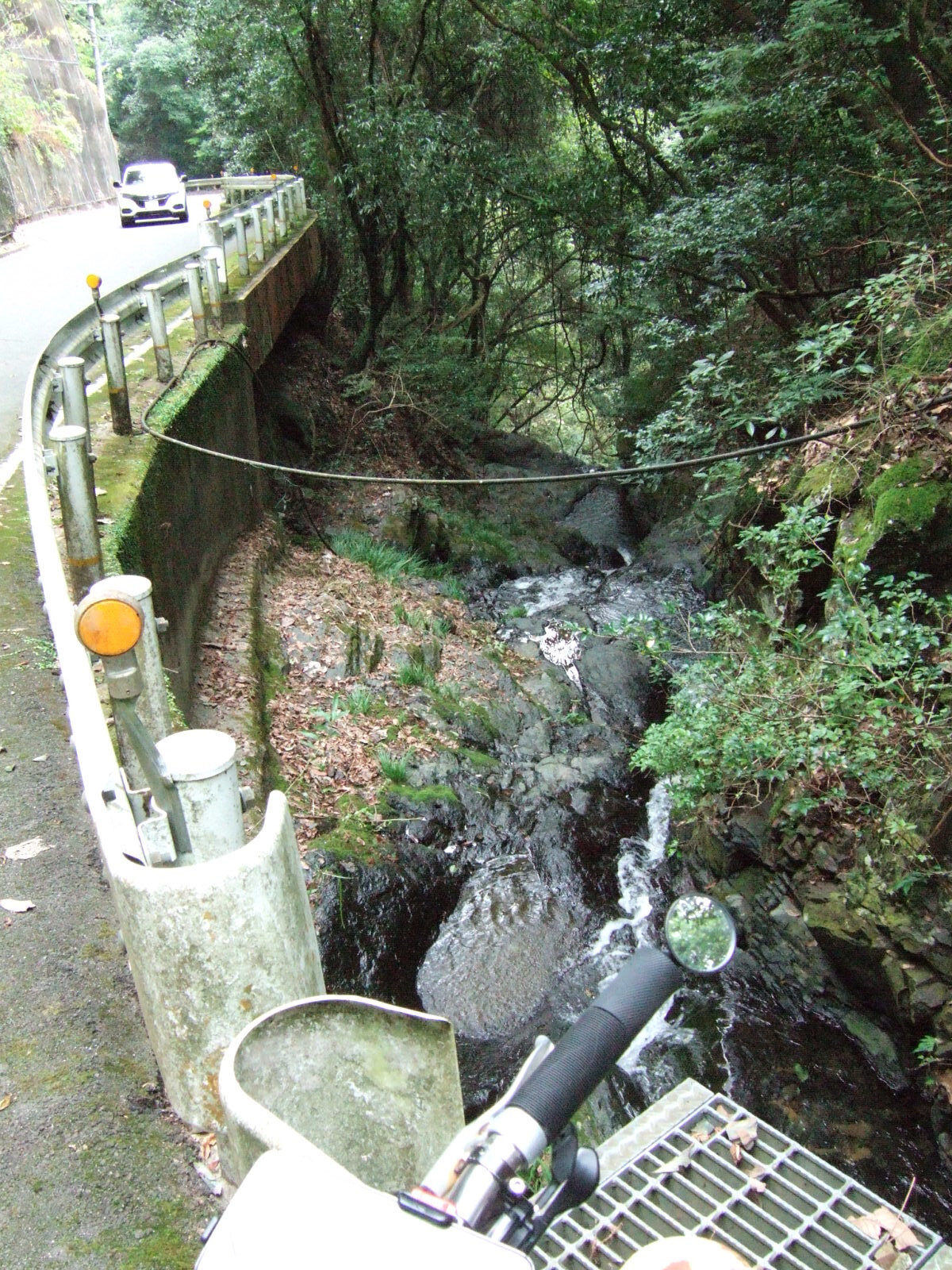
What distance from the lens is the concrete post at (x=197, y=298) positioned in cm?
938

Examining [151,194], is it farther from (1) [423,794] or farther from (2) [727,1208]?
(2) [727,1208]

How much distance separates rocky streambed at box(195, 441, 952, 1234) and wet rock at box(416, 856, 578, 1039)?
0.05 feet

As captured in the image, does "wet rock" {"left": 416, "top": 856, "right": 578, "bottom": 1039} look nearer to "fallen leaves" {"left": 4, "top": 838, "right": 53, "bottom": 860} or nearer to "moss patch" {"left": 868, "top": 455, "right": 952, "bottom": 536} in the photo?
"fallen leaves" {"left": 4, "top": 838, "right": 53, "bottom": 860}

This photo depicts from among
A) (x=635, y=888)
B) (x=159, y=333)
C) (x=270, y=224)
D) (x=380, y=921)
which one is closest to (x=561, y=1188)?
(x=380, y=921)

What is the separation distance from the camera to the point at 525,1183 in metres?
1.28

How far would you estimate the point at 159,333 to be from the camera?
807 centimetres

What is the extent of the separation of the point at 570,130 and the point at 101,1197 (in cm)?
2118

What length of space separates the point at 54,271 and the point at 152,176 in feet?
24.2

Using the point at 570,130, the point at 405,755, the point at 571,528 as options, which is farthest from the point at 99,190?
the point at 405,755

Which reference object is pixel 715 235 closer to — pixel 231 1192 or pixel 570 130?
pixel 231 1192

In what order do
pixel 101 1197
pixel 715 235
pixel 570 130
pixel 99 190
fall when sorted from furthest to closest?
pixel 99 190
pixel 570 130
pixel 715 235
pixel 101 1197

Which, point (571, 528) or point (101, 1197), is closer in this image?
point (101, 1197)

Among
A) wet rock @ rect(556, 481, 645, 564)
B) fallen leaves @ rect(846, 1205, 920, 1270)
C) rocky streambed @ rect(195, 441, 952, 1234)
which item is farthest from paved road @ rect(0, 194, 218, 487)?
wet rock @ rect(556, 481, 645, 564)

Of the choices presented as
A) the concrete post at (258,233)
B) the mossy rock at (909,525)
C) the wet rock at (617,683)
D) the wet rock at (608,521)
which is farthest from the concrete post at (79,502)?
the wet rock at (608,521)
